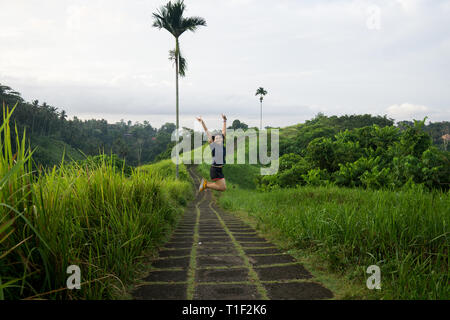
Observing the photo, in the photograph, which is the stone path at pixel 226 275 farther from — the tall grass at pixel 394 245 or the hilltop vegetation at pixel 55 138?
the hilltop vegetation at pixel 55 138

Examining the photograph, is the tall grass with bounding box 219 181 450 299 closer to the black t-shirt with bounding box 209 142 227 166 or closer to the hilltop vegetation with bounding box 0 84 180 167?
the black t-shirt with bounding box 209 142 227 166

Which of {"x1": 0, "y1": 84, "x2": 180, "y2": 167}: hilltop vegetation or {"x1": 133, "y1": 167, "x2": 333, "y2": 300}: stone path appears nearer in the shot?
{"x1": 133, "y1": 167, "x2": 333, "y2": 300}: stone path

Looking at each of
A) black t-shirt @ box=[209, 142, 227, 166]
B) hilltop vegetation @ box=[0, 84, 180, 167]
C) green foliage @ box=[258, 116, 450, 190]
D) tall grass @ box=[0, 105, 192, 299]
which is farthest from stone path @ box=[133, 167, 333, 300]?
hilltop vegetation @ box=[0, 84, 180, 167]

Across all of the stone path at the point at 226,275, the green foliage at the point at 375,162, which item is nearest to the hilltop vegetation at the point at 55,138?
the green foliage at the point at 375,162

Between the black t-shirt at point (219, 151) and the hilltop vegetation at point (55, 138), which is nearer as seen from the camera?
the black t-shirt at point (219, 151)

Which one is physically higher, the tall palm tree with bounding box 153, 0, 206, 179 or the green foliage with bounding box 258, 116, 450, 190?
the tall palm tree with bounding box 153, 0, 206, 179

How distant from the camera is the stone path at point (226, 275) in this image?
2337 millimetres

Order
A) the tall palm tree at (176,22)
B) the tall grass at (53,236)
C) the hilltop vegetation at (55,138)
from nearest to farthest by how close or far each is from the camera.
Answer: the tall grass at (53,236) < the tall palm tree at (176,22) < the hilltop vegetation at (55,138)

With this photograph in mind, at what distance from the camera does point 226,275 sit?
2.73 metres

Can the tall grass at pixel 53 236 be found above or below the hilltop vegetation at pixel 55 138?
below

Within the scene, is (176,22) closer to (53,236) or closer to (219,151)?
(219,151)

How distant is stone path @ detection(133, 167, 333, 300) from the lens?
234cm

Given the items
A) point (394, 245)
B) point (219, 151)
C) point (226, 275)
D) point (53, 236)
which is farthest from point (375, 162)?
point (53, 236)
